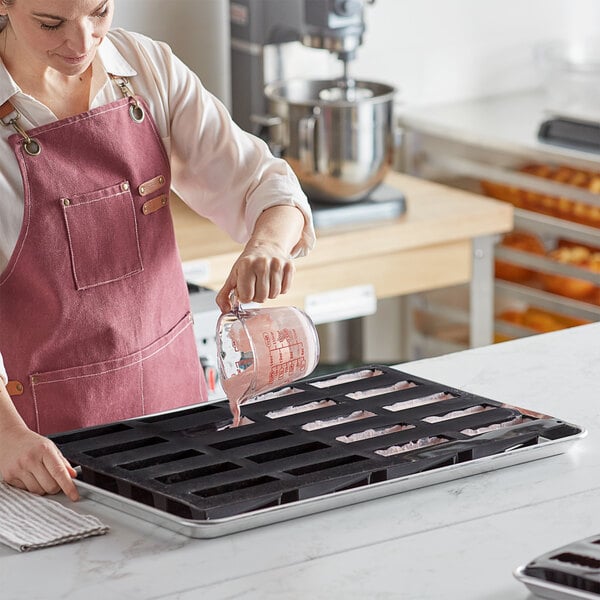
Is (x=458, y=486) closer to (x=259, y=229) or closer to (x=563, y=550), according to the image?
(x=563, y=550)

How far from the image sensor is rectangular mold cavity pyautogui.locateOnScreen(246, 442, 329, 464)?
1.42 m

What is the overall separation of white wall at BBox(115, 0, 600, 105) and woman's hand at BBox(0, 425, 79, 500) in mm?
2061

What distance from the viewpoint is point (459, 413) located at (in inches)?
60.9

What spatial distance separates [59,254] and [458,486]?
0.66 meters

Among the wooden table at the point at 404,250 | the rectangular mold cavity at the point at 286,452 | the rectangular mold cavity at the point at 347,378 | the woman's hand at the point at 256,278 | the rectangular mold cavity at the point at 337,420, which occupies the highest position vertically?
the woman's hand at the point at 256,278

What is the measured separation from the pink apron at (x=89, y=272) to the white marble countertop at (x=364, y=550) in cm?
45

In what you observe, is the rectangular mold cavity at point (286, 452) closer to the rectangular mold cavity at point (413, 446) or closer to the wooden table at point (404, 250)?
the rectangular mold cavity at point (413, 446)

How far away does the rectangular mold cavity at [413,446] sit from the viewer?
1427mm

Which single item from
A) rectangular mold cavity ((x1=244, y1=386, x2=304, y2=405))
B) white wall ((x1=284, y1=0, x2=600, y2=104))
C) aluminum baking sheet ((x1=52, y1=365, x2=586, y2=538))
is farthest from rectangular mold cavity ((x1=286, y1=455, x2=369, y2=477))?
white wall ((x1=284, y1=0, x2=600, y2=104))

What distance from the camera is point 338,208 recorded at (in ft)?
10.1

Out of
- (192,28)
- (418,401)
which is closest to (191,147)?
(418,401)

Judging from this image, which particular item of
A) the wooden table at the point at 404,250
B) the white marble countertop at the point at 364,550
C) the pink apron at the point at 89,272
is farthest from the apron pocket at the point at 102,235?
the wooden table at the point at 404,250

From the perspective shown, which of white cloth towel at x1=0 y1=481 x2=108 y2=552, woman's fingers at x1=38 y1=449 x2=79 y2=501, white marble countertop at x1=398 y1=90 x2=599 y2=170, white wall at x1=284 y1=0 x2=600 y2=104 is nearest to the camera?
white cloth towel at x1=0 y1=481 x2=108 y2=552

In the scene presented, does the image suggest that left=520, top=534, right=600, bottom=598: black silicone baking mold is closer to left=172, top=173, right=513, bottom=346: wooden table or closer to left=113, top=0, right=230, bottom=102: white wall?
left=172, top=173, right=513, bottom=346: wooden table
